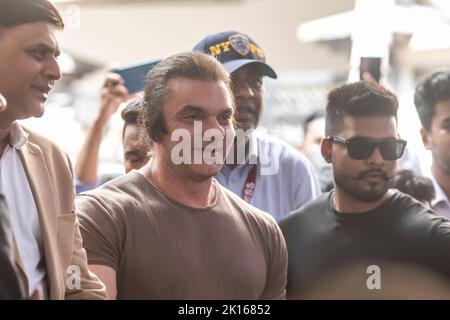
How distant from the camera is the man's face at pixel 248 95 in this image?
238 centimetres

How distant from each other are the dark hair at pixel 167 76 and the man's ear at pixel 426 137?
0.80m

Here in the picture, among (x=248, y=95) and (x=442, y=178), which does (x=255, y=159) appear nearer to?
(x=248, y=95)

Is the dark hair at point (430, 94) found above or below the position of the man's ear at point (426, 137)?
above

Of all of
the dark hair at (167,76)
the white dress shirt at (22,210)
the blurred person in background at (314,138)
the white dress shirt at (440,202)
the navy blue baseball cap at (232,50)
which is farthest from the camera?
the blurred person in background at (314,138)

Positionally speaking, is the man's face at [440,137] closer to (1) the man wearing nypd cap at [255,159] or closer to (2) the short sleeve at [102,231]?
(1) the man wearing nypd cap at [255,159]

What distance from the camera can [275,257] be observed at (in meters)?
1.96

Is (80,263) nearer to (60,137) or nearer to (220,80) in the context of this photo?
(220,80)

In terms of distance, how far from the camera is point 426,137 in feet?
7.98

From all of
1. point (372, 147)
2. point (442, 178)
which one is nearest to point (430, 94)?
point (442, 178)

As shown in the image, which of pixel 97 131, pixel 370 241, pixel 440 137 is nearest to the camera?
pixel 370 241

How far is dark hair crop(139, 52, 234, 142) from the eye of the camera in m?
1.92

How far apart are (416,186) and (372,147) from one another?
340 millimetres

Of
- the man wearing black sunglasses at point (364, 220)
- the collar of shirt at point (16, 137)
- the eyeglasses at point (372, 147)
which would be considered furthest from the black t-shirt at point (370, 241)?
the collar of shirt at point (16, 137)

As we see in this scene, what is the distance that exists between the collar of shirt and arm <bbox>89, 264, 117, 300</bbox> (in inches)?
13.5
